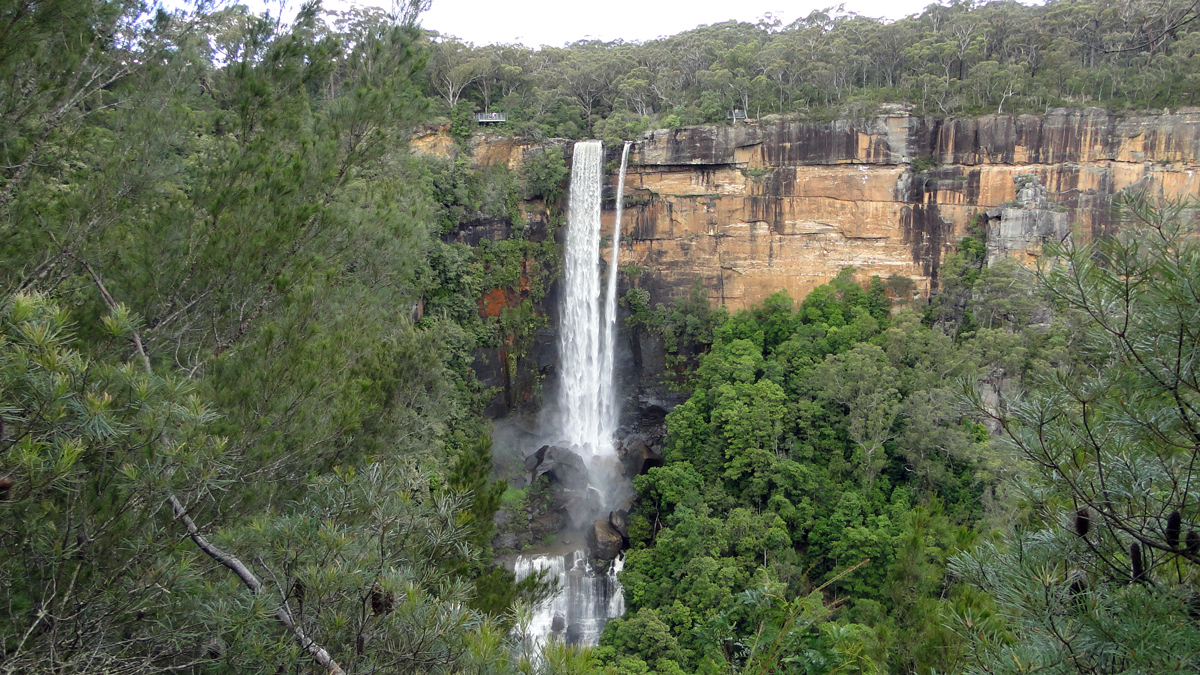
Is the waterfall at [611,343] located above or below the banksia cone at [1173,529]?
below

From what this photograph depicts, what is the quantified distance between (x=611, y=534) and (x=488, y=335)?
6626 mm

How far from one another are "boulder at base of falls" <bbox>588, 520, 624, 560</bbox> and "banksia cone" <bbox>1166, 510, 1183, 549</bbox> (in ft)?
45.2

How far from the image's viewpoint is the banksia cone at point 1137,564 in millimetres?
1980

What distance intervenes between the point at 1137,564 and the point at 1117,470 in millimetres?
265

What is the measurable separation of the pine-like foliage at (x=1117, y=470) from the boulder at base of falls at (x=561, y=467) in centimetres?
1593

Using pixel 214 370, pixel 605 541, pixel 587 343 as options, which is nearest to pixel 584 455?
pixel 587 343

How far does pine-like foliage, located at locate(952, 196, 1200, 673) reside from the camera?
1861 millimetres

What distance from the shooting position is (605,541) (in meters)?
15.3

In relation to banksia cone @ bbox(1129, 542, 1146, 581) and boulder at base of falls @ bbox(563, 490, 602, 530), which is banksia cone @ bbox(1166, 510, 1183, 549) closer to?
banksia cone @ bbox(1129, 542, 1146, 581)

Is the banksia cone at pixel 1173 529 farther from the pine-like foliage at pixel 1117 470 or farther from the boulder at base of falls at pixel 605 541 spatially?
the boulder at base of falls at pixel 605 541

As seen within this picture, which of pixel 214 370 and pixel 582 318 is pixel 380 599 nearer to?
pixel 214 370

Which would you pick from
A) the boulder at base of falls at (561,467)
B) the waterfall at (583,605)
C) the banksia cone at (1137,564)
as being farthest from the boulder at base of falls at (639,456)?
the banksia cone at (1137,564)

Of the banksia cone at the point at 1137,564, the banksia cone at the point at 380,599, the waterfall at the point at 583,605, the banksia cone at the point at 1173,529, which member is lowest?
the waterfall at the point at 583,605

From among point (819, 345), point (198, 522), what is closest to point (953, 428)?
point (819, 345)
